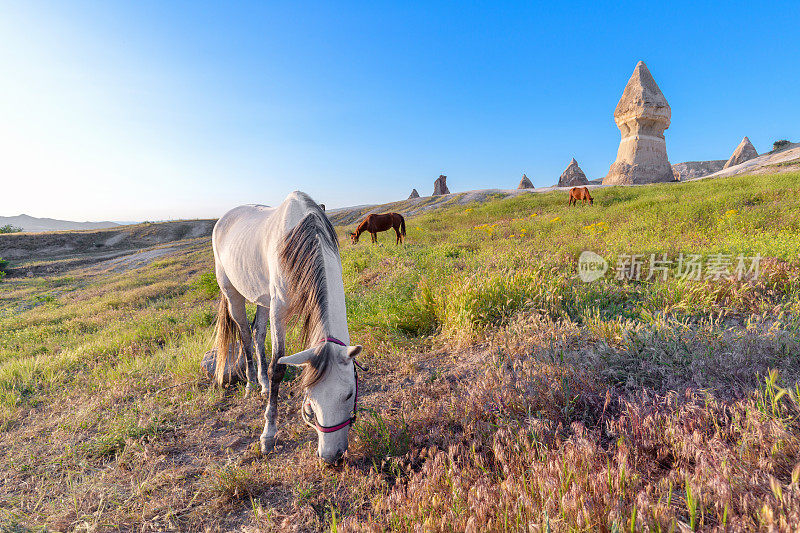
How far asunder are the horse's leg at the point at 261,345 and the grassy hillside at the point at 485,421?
325 millimetres

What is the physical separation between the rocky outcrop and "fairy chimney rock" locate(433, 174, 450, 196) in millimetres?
43346

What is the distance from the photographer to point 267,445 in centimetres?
309

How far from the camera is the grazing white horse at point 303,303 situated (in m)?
2.51

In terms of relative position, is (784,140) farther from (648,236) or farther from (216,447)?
(216,447)

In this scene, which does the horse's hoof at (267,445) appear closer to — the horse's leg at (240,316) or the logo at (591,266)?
the horse's leg at (240,316)

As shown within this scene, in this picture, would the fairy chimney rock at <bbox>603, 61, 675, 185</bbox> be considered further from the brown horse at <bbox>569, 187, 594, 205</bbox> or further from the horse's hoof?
the horse's hoof

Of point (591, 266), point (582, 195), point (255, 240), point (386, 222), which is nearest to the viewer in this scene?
point (255, 240)

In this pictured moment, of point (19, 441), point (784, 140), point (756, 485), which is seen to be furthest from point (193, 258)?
point (784, 140)

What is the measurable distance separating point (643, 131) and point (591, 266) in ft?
118

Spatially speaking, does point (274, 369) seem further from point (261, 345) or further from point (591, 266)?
point (591, 266)

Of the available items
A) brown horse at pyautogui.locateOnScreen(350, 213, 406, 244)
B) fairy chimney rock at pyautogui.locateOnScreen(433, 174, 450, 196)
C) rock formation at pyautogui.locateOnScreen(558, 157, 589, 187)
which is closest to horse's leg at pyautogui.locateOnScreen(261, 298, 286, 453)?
brown horse at pyautogui.locateOnScreen(350, 213, 406, 244)

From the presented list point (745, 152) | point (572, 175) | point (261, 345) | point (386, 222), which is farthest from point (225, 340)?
point (745, 152)

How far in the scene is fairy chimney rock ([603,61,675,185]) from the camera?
30.8 meters

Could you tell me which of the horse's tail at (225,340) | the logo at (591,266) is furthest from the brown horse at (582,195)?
the horse's tail at (225,340)
